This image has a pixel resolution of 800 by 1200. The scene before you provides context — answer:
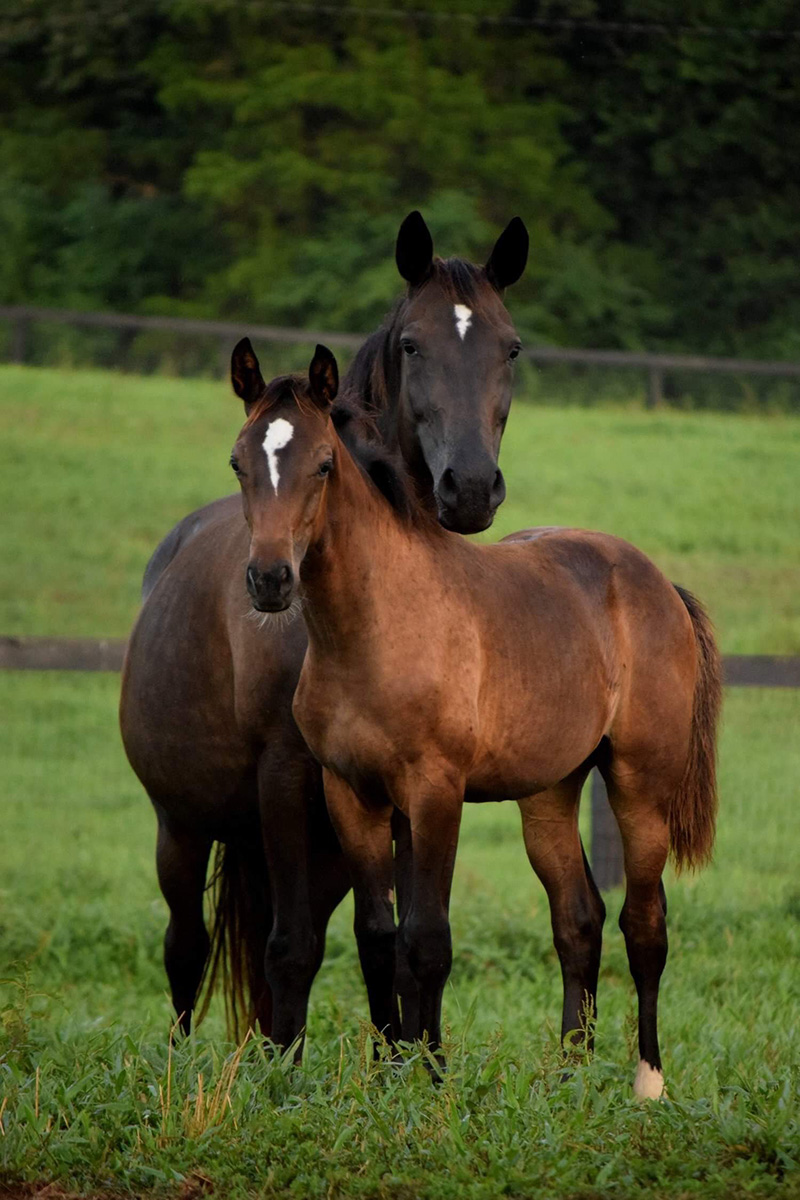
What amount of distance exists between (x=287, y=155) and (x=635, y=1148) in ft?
61.7

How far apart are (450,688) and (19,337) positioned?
16.6 metres

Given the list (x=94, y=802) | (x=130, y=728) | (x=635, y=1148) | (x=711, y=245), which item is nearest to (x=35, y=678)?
(x=94, y=802)

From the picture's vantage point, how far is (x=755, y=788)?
937 centimetres

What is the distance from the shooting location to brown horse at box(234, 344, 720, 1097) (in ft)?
12.9

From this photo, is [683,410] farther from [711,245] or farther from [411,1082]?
[411,1082]

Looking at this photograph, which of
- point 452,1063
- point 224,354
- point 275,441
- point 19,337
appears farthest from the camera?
point 19,337

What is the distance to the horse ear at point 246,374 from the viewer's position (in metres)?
3.94

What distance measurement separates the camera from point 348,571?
4.00m

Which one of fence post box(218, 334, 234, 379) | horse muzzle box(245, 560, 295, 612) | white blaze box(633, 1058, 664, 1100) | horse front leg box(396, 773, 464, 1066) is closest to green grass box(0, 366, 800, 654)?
fence post box(218, 334, 234, 379)

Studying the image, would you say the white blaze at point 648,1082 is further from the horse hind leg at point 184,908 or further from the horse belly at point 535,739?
the horse hind leg at point 184,908

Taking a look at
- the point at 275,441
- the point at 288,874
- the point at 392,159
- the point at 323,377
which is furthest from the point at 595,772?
the point at 392,159

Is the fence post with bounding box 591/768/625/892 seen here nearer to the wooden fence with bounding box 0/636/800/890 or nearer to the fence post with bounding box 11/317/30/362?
the wooden fence with bounding box 0/636/800/890

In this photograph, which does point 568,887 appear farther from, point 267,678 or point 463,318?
point 463,318

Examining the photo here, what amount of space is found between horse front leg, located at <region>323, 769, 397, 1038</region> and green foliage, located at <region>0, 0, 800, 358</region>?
16498mm
